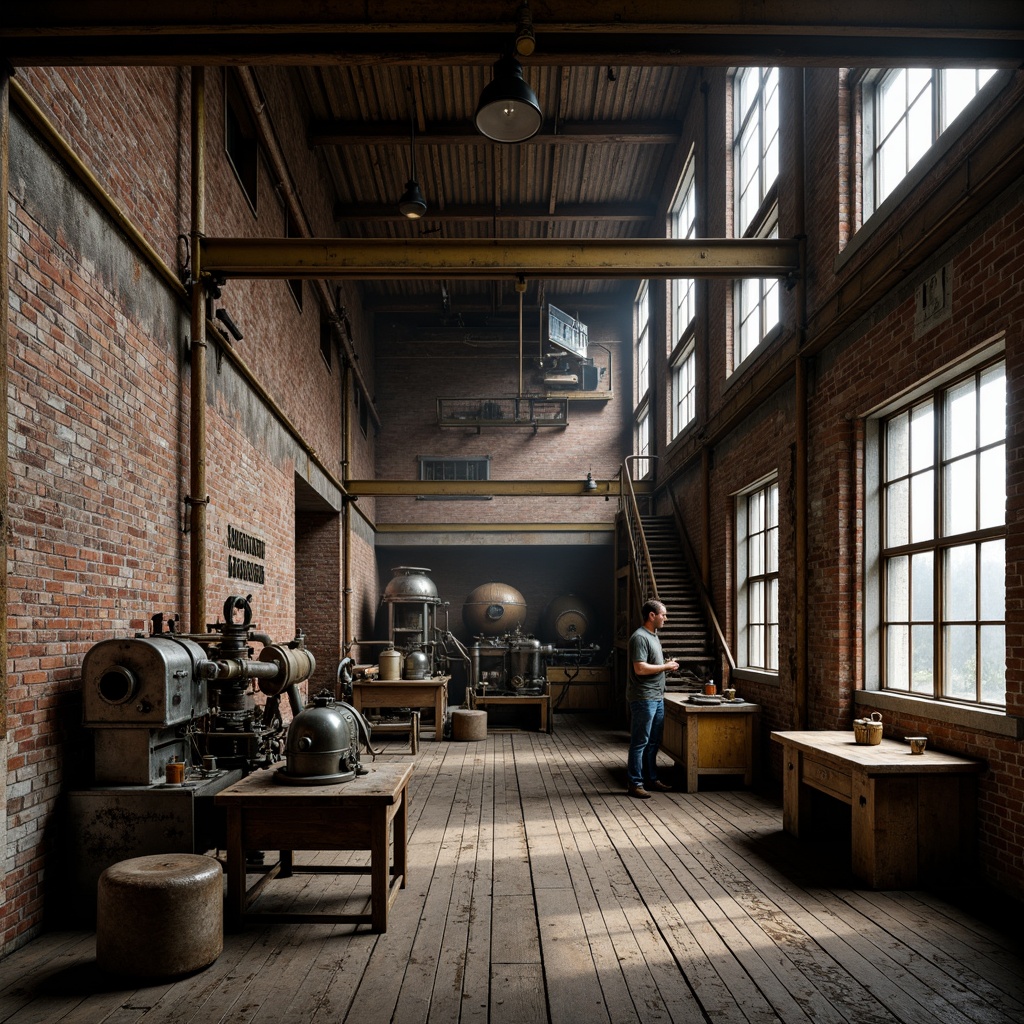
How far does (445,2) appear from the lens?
3943mm

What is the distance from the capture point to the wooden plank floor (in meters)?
3.45

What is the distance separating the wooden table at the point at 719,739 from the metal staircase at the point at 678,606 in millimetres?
2185

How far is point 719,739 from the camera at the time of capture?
26.9ft

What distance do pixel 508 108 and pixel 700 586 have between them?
313 inches

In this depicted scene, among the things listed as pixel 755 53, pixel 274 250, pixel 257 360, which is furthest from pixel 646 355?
pixel 755 53

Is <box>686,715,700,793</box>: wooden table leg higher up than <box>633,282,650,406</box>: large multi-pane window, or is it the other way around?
<box>633,282,650,406</box>: large multi-pane window

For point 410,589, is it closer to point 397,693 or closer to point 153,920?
point 397,693

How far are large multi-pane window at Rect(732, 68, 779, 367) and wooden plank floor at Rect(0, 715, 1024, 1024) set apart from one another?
576cm

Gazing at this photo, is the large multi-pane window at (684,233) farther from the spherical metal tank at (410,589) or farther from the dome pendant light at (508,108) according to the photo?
the dome pendant light at (508,108)

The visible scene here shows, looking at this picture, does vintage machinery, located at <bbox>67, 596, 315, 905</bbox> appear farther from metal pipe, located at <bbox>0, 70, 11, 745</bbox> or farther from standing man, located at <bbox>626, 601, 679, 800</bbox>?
standing man, located at <bbox>626, 601, 679, 800</bbox>

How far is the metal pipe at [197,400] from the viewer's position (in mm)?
6391

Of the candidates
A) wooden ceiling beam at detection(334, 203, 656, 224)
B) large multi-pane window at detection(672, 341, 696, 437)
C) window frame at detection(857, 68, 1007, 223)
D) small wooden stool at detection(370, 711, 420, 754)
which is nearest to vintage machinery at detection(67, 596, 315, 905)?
window frame at detection(857, 68, 1007, 223)

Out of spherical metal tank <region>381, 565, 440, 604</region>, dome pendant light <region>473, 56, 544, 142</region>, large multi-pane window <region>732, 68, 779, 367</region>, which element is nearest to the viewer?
dome pendant light <region>473, 56, 544, 142</region>

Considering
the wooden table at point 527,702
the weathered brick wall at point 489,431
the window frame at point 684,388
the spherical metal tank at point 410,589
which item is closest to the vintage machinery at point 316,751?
the wooden table at point 527,702
